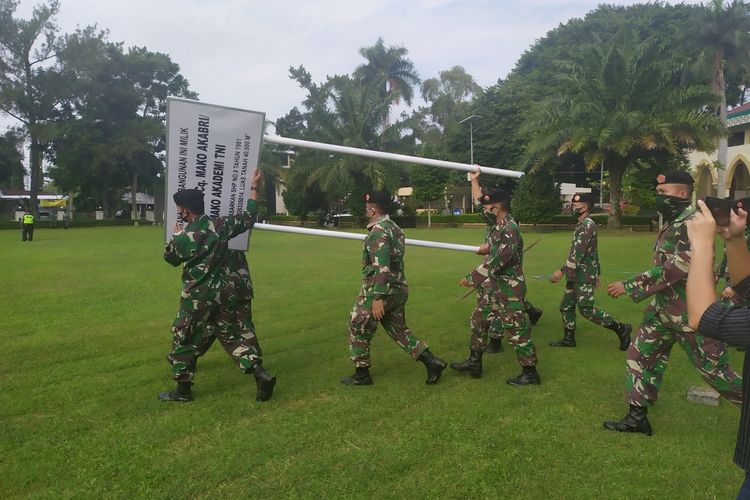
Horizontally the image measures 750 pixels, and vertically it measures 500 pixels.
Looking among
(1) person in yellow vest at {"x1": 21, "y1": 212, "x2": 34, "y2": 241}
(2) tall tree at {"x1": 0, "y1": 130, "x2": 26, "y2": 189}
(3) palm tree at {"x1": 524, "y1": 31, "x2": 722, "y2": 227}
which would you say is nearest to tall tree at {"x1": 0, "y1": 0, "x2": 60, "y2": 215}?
(2) tall tree at {"x1": 0, "y1": 130, "x2": 26, "y2": 189}

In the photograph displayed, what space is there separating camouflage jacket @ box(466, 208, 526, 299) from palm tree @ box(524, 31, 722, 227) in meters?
24.2

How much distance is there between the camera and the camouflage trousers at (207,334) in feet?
15.4

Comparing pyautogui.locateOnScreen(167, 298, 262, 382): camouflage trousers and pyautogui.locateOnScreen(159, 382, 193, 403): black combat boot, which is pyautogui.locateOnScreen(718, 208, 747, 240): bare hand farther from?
pyautogui.locateOnScreen(159, 382, 193, 403): black combat boot

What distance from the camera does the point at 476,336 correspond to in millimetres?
5652

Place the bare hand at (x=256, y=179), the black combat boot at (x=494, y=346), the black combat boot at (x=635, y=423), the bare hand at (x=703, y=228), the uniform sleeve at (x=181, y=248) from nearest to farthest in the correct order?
1. the bare hand at (x=703, y=228)
2. the black combat boot at (x=635, y=423)
3. the uniform sleeve at (x=181, y=248)
4. the bare hand at (x=256, y=179)
5. the black combat boot at (x=494, y=346)

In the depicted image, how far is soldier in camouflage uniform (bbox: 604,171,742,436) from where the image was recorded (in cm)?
392

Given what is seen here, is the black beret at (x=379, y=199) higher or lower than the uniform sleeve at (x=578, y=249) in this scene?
higher

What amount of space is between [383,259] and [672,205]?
7.74 ft

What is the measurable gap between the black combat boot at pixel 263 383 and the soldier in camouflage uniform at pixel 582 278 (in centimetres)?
371

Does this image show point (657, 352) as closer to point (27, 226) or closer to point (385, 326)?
point (385, 326)

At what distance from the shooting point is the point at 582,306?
22.1 ft

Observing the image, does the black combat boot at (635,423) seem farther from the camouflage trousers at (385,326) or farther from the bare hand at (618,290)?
the camouflage trousers at (385,326)

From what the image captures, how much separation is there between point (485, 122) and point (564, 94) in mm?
13377

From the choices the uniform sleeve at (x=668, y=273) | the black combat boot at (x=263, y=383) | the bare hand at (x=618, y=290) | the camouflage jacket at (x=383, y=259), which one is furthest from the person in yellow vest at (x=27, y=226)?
the uniform sleeve at (x=668, y=273)
